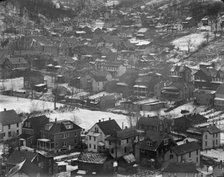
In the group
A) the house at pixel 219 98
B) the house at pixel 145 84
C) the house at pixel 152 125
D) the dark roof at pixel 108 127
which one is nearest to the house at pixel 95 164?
the dark roof at pixel 108 127

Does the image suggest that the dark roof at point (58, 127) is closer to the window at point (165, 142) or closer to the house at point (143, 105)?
the window at point (165, 142)

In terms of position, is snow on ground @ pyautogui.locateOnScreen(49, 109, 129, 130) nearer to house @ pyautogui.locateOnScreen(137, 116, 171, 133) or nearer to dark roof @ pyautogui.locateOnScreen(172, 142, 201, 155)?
house @ pyautogui.locateOnScreen(137, 116, 171, 133)

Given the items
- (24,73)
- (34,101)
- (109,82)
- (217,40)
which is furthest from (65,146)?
(217,40)

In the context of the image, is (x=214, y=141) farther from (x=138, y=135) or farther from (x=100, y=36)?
(x=100, y=36)

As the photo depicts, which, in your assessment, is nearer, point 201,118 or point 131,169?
point 131,169

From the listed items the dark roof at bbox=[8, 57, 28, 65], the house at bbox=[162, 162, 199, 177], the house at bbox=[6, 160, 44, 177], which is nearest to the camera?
the house at bbox=[6, 160, 44, 177]

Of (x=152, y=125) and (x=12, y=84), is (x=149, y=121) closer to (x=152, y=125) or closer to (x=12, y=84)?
(x=152, y=125)

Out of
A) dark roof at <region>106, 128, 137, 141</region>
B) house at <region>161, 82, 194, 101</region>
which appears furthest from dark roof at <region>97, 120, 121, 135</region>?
house at <region>161, 82, 194, 101</region>
